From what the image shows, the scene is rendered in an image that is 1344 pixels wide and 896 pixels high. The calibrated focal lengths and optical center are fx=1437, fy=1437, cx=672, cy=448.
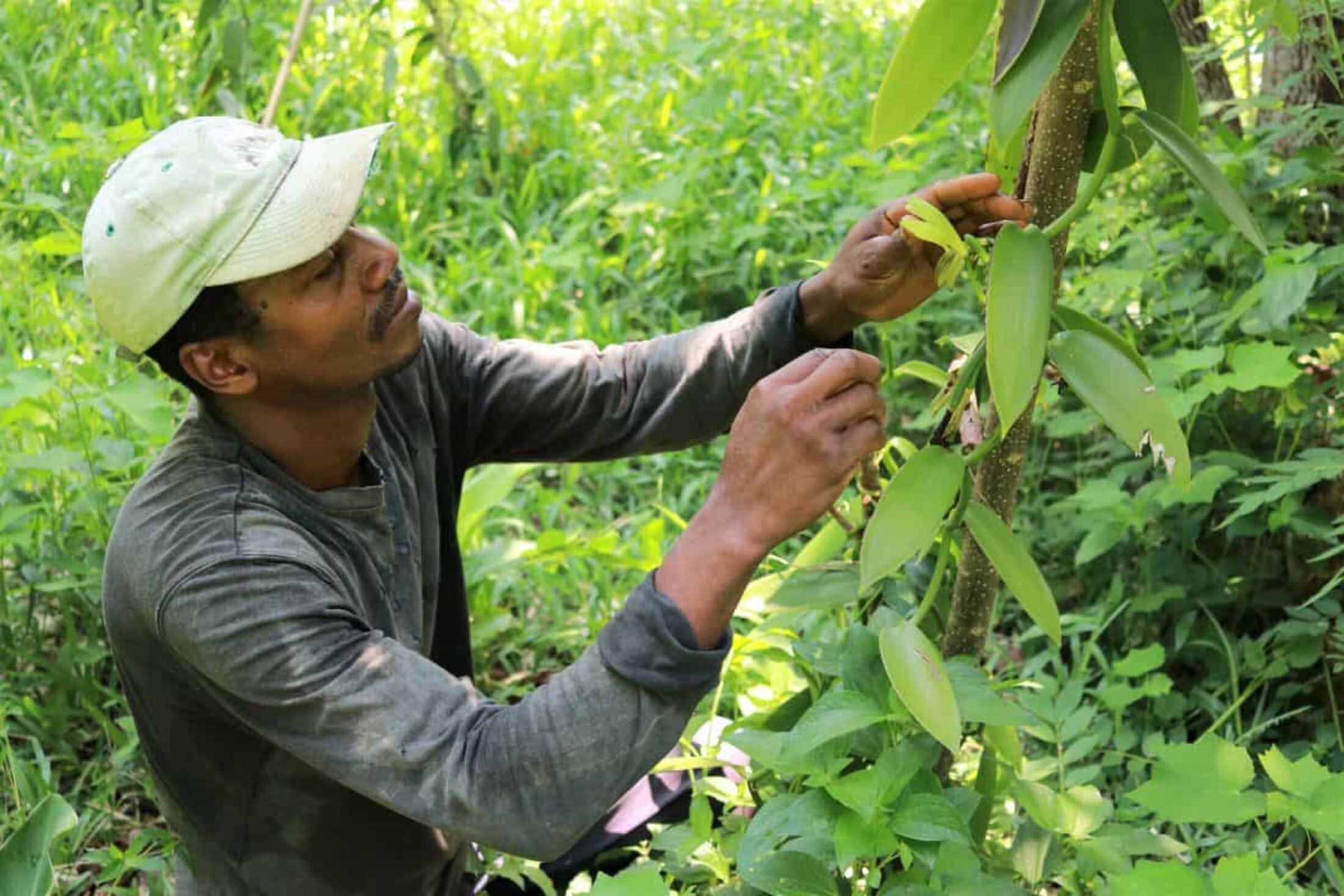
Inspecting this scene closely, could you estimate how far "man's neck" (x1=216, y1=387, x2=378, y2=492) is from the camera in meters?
1.57

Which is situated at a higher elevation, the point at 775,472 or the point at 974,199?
the point at 974,199

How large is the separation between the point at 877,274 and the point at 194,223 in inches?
28.0

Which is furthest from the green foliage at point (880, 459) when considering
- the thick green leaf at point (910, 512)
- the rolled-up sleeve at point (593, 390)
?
the rolled-up sleeve at point (593, 390)

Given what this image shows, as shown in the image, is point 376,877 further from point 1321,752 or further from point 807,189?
point 807,189

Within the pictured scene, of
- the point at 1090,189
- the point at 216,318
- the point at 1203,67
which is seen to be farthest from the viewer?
the point at 1203,67

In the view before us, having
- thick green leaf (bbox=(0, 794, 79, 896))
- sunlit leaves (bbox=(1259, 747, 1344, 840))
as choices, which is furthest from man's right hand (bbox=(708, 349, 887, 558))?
thick green leaf (bbox=(0, 794, 79, 896))

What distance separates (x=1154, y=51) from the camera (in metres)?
1.20

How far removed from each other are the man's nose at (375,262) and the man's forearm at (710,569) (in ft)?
1.62

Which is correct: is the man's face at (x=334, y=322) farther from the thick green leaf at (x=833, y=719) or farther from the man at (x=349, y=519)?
the thick green leaf at (x=833, y=719)

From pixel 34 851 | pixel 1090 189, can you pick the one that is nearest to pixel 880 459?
pixel 1090 189

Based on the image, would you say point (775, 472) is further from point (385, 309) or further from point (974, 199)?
point (385, 309)

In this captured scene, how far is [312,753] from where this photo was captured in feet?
4.58

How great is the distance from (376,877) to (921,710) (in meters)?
0.79

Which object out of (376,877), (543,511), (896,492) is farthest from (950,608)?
(543,511)
